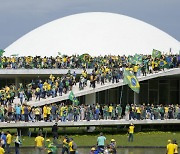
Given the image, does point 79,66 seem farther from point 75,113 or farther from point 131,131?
point 131,131

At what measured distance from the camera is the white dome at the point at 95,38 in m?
61.1

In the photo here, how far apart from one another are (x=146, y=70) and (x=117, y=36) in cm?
1807

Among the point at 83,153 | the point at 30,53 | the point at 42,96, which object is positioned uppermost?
the point at 30,53

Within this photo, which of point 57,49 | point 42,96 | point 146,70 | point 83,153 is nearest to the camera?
point 83,153

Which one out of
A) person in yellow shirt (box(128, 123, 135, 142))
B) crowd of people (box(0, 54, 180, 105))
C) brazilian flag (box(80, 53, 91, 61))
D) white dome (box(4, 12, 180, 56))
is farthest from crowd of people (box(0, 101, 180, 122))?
white dome (box(4, 12, 180, 56))

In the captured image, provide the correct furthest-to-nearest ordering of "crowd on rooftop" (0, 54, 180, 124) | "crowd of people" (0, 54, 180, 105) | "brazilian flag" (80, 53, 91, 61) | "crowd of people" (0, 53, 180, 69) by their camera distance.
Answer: "brazilian flag" (80, 53, 91, 61) → "crowd of people" (0, 53, 180, 69) → "crowd of people" (0, 54, 180, 105) → "crowd on rooftop" (0, 54, 180, 124)

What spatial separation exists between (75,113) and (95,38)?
2361 cm

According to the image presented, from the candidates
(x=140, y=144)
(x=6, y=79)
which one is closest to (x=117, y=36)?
(x=6, y=79)

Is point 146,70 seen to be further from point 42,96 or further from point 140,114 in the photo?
point 42,96

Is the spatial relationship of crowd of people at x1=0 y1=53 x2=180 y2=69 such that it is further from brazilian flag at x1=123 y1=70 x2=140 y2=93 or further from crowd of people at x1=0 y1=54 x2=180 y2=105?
brazilian flag at x1=123 y1=70 x2=140 y2=93

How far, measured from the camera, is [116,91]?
173 feet

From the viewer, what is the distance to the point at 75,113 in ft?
130

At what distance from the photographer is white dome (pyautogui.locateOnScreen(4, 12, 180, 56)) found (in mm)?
61094

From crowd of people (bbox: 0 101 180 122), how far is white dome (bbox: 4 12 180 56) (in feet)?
61.0
